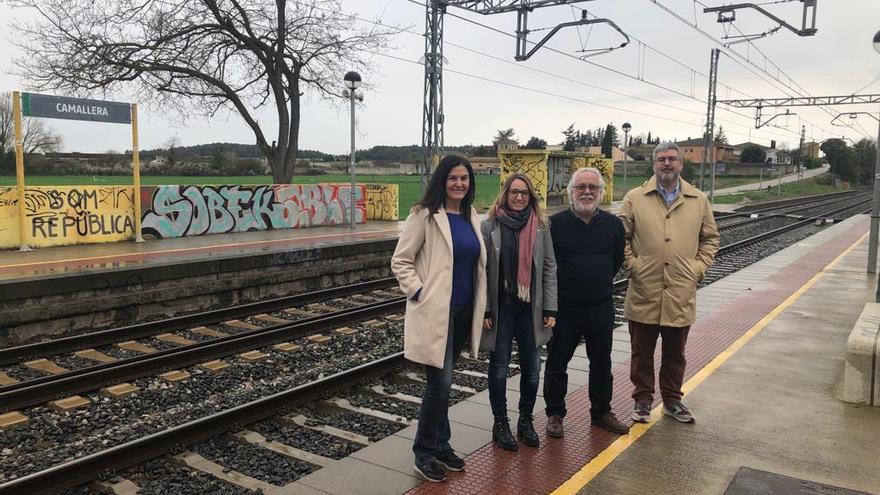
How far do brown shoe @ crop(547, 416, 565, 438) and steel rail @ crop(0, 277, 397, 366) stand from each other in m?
6.11

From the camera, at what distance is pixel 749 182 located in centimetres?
8069

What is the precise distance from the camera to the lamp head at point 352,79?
57.8ft

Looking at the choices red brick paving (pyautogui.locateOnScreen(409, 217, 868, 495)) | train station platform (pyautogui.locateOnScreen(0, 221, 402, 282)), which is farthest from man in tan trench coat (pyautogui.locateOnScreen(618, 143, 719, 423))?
train station platform (pyautogui.locateOnScreen(0, 221, 402, 282))

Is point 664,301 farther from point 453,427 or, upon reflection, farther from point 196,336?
point 196,336

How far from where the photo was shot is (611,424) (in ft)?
15.8

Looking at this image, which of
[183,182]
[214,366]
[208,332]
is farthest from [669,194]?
[183,182]

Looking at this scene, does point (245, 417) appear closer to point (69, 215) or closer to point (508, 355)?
point (508, 355)

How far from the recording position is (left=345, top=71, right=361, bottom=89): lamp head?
1762 cm

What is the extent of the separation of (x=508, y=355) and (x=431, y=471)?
0.91 m

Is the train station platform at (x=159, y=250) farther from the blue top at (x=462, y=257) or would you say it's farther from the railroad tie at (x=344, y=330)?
the blue top at (x=462, y=257)

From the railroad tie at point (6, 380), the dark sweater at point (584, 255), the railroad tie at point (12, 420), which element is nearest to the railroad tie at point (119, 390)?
the railroad tie at point (12, 420)

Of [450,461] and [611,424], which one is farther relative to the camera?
[611,424]

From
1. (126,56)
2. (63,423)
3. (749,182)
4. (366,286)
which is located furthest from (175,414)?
(749,182)

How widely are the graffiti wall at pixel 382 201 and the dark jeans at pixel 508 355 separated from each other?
18.2m
